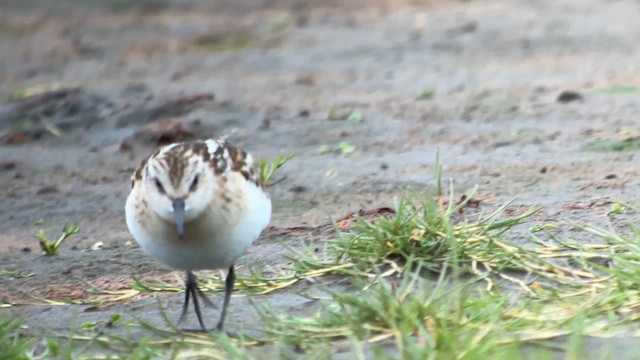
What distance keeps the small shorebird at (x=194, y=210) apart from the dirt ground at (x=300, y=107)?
451 millimetres

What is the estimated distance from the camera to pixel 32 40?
14.2 meters

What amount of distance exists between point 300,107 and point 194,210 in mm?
5162

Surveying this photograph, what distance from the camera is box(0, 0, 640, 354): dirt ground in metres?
6.63

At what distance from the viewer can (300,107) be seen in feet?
32.5

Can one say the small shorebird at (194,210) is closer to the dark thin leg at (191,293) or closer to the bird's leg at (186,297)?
the dark thin leg at (191,293)

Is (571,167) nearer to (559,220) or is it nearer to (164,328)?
(559,220)

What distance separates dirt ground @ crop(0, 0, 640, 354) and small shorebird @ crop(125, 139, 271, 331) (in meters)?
0.45

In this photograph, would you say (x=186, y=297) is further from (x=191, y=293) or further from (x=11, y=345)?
(x=11, y=345)

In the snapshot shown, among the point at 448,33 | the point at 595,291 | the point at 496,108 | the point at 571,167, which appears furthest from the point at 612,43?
the point at 595,291

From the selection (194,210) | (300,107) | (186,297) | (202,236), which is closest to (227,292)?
(186,297)

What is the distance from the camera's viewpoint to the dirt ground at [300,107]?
21.8 ft

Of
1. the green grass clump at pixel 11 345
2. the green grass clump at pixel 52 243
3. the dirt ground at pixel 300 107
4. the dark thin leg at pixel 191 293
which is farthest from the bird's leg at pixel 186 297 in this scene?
the green grass clump at pixel 52 243

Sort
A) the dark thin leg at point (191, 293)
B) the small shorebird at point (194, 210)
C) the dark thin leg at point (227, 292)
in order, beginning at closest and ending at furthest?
1. the small shorebird at point (194, 210)
2. the dark thin leg at point (227, 292)
3. the dark thin leg at point (191, 293)

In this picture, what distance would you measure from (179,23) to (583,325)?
10.7 m
